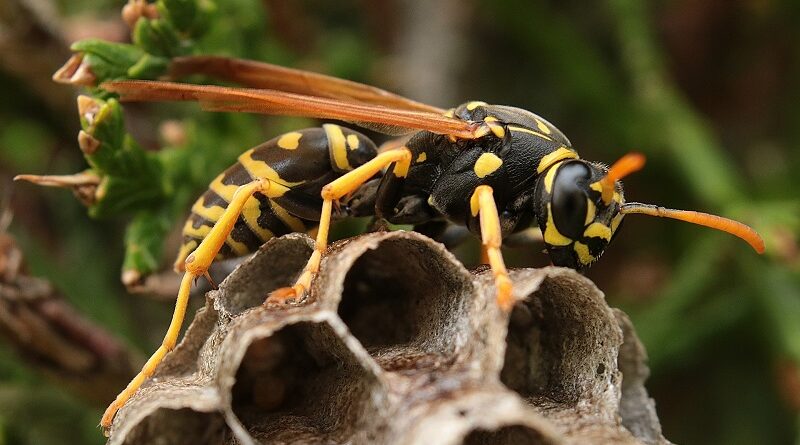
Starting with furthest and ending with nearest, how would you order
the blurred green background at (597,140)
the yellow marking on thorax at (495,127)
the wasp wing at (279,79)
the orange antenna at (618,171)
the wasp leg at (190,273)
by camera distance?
the blurred green background at (597,140)
the wasp wing at (279,79)
the yellow marking on thorax at (495,127)
the wasp leg at (190,273)
the orange antenna at (618,171)

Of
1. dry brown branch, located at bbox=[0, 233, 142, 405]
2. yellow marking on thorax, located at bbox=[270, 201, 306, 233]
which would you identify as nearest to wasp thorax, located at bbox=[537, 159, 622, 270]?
yellow marking on thorax, located at bbox=[270, 201, 306, 233]

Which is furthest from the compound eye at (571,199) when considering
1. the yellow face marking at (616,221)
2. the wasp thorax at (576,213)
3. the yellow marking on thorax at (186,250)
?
the yellow marking on thorax at (186,250)

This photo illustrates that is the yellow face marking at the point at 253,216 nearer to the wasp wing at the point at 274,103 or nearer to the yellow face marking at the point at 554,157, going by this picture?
the wasp wing at the point at 274,103

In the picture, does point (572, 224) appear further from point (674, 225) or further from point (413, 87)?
Answer: point (413, 87)

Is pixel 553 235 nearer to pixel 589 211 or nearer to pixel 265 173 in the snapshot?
pixel 589 211

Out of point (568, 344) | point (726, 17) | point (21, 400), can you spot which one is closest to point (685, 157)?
point (726, 17)

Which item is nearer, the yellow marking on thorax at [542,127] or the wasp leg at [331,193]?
the wasp leg at [331,193]

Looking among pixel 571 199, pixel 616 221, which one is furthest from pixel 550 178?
pixel 616 221

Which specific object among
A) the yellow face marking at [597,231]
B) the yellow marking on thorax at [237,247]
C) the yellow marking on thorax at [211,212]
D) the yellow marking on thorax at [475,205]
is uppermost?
the yellow marking on thorax at [475,205]
